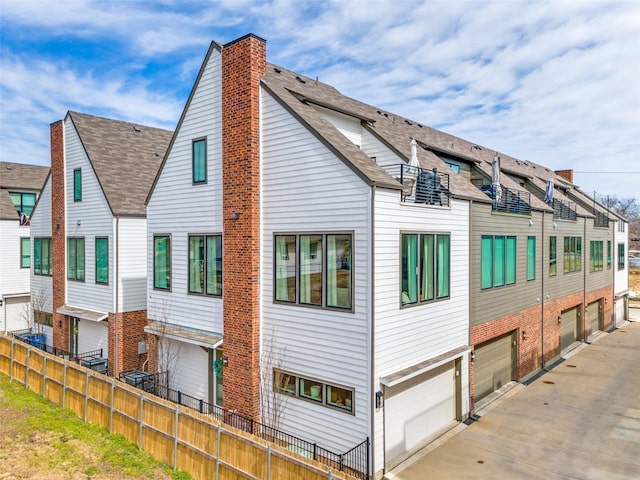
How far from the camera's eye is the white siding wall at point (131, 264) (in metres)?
17.4

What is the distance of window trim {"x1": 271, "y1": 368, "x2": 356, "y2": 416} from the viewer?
10.3 m

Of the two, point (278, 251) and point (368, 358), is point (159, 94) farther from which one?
point (368, 358)

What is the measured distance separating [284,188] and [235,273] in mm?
2876

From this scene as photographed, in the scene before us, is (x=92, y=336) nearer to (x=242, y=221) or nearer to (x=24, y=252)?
(x=242, y=221)

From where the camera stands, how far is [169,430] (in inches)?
419

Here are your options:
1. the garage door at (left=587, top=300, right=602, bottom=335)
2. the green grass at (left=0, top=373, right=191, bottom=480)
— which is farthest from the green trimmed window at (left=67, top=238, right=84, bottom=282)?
the garage door at (left=587, top=300, right=602, bottom=335)

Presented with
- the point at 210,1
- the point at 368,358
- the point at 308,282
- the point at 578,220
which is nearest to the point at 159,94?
the point at 210,1

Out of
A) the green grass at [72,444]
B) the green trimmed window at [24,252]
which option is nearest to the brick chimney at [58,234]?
the green grass at [72,444]

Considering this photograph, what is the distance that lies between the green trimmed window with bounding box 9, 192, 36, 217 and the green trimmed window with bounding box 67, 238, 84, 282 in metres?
11.3

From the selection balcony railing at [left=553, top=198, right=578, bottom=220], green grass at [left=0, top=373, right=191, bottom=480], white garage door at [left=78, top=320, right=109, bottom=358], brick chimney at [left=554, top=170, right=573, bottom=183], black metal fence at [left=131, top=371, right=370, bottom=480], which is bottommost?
green grass at [left=0, top=373, right=191, bottom=480]

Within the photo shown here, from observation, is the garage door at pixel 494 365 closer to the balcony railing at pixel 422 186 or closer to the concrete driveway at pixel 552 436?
the concrete driveway at pixel 552 436

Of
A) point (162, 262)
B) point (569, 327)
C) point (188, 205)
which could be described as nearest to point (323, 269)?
point (188, 205)

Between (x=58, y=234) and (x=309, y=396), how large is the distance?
51.6 ft

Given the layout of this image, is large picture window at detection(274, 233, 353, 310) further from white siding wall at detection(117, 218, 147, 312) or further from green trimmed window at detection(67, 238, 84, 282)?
green trimmed window at detection(67, 238, 84, 282)
